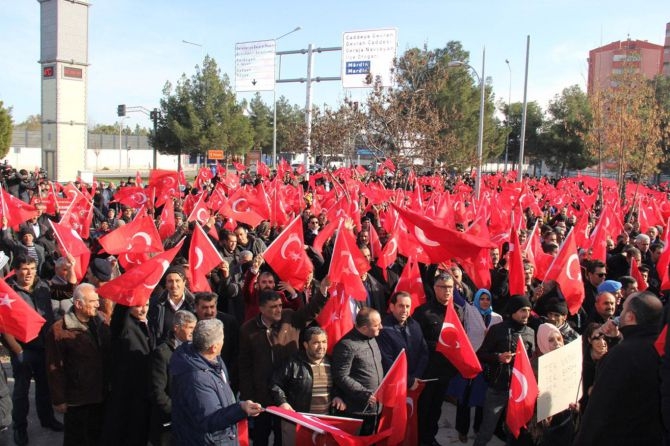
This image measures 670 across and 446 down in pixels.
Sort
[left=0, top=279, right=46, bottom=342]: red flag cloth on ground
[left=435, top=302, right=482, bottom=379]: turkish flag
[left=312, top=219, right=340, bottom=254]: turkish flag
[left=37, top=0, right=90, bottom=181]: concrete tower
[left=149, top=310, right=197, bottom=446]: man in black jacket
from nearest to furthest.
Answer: [left=149, top=310, right=197, bottom=446]: man in black jacket → [left=0, top=279, right=46, bottom=342]: red flag cloth on ground → [left=435, top=302, right=482, bottom=379]: turkish flag → [left=312, top=219, right=340, bottom=254]: turkish flag → [left=37, top=0, right=90, bottom=181]: concrete tower

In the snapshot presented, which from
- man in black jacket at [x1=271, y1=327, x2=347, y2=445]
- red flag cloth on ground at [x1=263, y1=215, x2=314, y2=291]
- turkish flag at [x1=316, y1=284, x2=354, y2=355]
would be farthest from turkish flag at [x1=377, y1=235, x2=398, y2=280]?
man in black jacket at [x1=271, y1=327, x2=347, y2=445]

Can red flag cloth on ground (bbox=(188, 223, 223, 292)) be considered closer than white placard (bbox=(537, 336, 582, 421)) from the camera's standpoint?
No

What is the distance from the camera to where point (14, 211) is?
9297mm

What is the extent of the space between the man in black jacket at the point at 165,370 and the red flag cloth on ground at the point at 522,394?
2.29 metres

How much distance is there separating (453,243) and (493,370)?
153cm

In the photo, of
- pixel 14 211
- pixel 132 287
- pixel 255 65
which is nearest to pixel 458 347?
pixel 132 287

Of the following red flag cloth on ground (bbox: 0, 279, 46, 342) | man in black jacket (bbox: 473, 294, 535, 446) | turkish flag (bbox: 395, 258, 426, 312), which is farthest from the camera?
turkish flag (bbox: 395, 258, 426, 312)

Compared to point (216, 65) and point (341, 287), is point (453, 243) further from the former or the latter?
point (216, 65)

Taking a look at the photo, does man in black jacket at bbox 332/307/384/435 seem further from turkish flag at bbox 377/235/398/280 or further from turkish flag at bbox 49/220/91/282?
turkish flag at bbox 49/220/91/282

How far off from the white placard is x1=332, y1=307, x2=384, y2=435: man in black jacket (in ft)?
3.86

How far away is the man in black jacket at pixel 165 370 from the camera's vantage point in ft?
13.9

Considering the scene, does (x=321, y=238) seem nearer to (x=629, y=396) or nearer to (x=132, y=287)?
(x=132, y=287)

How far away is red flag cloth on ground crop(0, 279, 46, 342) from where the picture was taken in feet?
15.5

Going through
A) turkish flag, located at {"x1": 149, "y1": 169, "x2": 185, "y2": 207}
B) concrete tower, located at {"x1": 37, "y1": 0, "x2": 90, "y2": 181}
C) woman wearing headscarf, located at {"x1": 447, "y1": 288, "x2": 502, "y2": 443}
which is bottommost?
woman wearing headscarf, located at {"x1": 447, "y1": 288, "x2": 502, "y2": 443}
